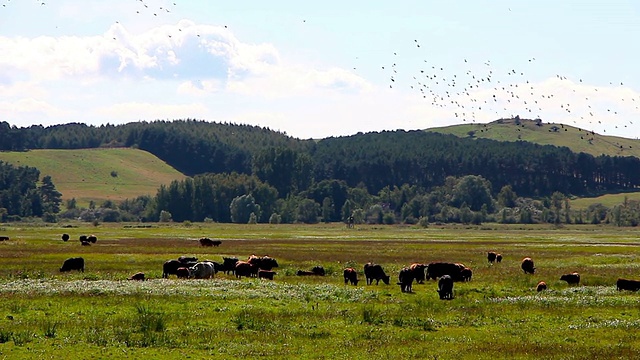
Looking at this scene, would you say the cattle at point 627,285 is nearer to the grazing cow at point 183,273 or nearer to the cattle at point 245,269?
the cattle at point 245,269

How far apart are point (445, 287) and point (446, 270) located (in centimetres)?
1003

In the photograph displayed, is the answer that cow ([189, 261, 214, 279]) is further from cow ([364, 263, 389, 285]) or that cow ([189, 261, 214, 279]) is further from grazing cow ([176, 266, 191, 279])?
cow ([364, 263, 389, 285])

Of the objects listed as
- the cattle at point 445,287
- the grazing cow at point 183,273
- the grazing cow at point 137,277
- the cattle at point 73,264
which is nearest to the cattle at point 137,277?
the grazing cow at point 137,277

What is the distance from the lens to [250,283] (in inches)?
1742

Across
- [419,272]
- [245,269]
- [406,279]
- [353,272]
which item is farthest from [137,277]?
[419,272]

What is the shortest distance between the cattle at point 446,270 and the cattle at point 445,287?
8.67 m

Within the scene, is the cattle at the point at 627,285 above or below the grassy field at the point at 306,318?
above

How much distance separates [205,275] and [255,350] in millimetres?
24907

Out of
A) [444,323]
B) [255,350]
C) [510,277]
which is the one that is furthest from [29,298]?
[510,277]

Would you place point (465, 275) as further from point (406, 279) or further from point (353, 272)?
point (406, 279)

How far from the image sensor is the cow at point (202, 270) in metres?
49.5

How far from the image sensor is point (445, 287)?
129ft

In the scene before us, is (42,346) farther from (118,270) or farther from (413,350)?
(118,270)

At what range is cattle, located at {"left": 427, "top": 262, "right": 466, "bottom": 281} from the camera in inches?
1922
